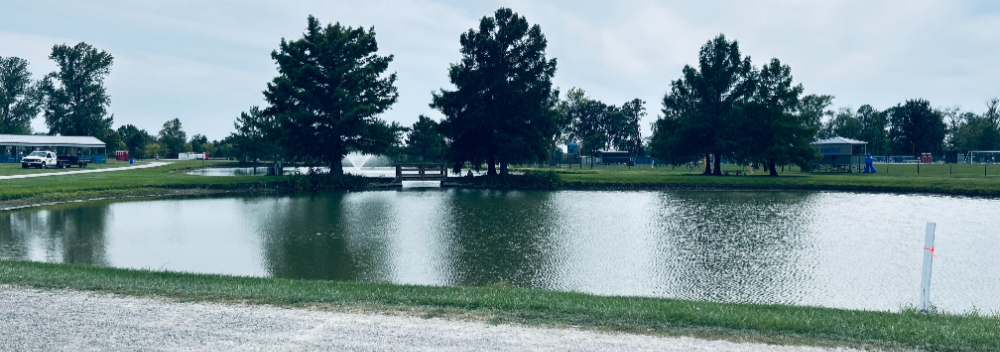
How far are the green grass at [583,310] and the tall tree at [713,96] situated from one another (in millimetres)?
43100

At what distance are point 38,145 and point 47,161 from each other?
65.6ft

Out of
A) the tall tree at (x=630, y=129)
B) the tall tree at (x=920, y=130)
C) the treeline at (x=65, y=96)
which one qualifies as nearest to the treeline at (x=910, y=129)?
the tall tree at (x=920, y=130)

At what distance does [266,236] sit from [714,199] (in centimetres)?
2266

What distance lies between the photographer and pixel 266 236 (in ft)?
63.1

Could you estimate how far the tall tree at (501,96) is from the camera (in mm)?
46125

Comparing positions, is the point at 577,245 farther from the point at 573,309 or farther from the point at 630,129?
the point at 630,129

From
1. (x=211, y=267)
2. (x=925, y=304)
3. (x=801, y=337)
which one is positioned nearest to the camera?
(x=801, y=337)

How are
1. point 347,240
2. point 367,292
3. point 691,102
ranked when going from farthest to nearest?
point 691,102 < point 347,240 < point 367,292

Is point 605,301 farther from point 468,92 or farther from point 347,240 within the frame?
point 468,92

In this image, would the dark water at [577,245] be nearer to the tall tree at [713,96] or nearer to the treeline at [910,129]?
the tall tree at [713,96]

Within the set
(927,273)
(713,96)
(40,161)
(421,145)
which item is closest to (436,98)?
(713,96)

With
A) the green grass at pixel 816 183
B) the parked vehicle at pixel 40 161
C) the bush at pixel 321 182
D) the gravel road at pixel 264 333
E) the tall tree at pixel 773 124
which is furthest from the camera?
the parked vehicle at pixel 40 161

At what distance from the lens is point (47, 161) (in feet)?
195

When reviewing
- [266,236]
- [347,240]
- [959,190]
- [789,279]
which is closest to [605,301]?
[789,279]
